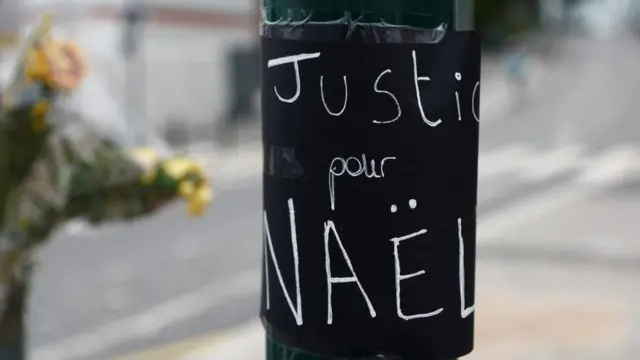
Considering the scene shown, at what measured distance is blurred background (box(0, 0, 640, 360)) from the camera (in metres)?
7.05

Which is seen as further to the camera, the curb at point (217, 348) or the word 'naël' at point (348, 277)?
the curb at point (217, 348)

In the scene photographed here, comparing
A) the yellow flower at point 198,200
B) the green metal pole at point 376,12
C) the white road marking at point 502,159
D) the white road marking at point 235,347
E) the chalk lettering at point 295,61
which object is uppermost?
the green metal pole at point 376,12

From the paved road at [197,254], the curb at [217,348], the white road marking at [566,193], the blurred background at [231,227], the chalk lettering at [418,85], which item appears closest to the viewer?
the chalk lettering at [418,85]

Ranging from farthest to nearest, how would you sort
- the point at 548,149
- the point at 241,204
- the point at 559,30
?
the point at 559,30, the point at 548,149, the point at 241,204

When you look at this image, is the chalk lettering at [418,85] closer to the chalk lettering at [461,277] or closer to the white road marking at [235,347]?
the chalk lettering at [461,277]

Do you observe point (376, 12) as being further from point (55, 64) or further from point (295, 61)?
point (55, 64)

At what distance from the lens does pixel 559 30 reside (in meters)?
70.1

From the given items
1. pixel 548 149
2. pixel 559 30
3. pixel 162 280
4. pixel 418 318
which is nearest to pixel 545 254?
pixel 162 280

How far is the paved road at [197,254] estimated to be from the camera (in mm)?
7547

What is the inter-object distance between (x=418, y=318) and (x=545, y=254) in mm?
8019

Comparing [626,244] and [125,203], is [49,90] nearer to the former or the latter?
[125,203]

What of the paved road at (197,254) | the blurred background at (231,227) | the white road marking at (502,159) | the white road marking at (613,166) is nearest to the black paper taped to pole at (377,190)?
the blurred background at (231,227)

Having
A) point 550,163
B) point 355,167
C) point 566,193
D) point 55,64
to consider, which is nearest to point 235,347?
point 55,64

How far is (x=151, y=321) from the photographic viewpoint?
25.2 ft
